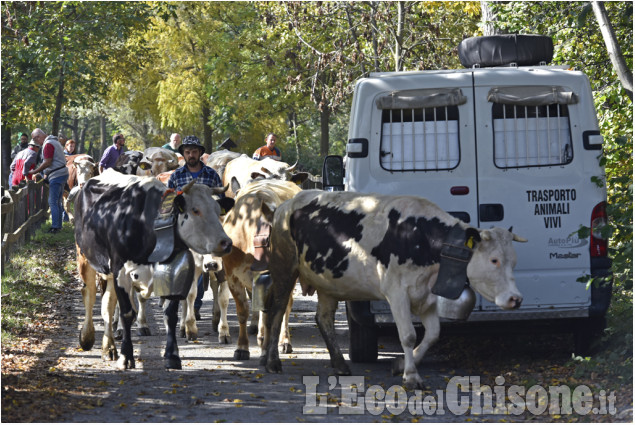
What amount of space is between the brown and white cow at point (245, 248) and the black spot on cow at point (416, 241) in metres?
2.16

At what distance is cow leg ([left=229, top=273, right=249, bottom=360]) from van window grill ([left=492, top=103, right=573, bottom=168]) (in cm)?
310

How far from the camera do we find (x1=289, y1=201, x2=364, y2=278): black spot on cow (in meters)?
10.2

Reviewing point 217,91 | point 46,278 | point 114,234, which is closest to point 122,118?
point 217,91

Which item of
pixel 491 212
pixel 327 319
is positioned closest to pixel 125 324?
pixel 327 319

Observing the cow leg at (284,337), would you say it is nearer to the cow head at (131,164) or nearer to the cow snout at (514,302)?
the cow snout at (514,302)

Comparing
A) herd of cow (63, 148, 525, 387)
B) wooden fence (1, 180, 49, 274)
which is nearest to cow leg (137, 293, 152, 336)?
herd of cow (63, 148, 525, 387)

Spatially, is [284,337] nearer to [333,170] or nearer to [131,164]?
[333,170]

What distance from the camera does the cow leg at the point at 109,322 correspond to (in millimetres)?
11391

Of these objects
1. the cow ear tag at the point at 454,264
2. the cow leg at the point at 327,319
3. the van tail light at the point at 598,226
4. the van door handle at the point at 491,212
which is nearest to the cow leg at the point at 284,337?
the cow leg at the point at 327,319

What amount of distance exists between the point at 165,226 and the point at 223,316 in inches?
88.4

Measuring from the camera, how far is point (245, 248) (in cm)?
1207

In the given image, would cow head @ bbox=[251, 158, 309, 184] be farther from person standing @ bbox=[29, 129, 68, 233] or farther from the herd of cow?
person standing @ bbox=[29, 129, 68, 233]

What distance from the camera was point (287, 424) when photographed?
8117 mm

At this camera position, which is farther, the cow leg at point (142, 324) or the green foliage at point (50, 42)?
the green foliage at point (50, 42)
